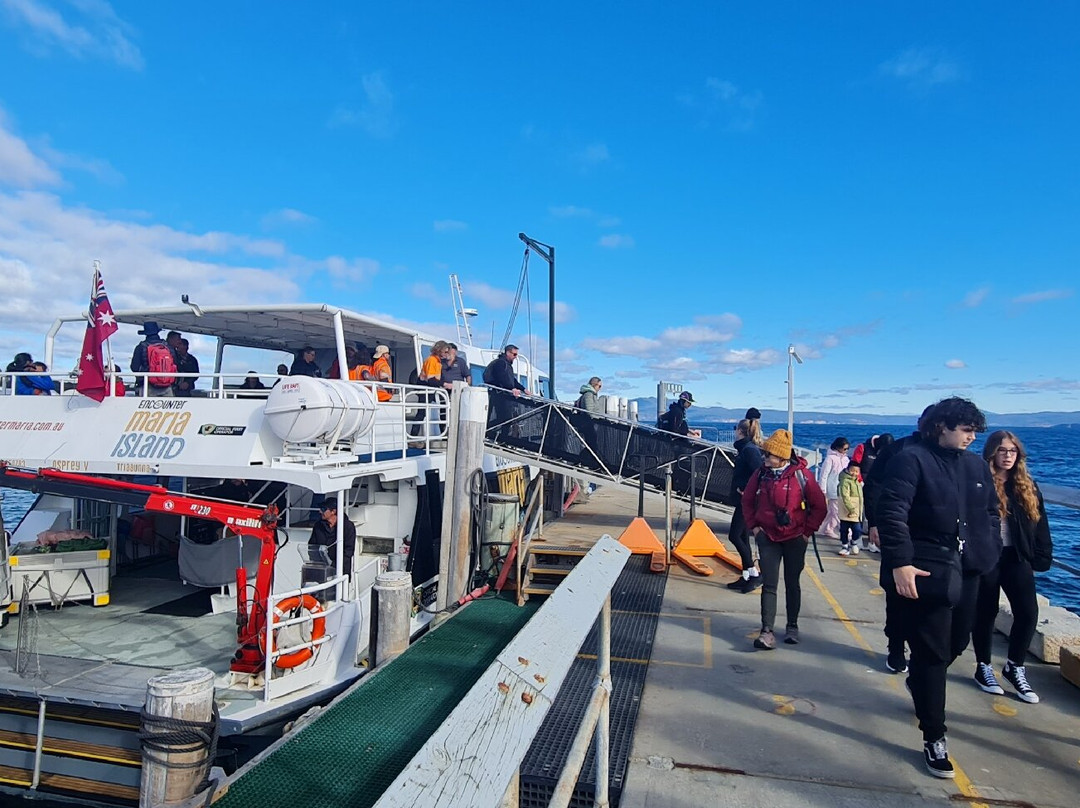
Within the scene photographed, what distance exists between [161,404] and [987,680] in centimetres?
865

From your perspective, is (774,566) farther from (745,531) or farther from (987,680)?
(745,531)

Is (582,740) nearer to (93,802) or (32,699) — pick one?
(93,802)

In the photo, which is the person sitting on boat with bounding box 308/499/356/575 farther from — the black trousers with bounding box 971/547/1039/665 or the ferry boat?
the black trousers with bounding box 971/547/1039/665

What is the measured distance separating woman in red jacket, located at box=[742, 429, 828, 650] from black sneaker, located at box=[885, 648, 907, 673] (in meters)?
0.83

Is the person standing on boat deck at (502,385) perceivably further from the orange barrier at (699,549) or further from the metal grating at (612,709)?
the metal grating at (612,709)

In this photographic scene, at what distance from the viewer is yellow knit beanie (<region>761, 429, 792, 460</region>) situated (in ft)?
18.4

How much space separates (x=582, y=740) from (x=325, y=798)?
2257mm

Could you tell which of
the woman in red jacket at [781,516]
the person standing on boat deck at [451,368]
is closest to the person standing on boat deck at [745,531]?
the woman in red jacket at [781,516]

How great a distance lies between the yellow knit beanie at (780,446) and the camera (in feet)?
18.4

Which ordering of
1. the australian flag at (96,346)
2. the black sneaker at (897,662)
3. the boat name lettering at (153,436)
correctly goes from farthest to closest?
the australian flag at (96,346), the boat name lettering at (153,436), the black sneaker at (897,662)

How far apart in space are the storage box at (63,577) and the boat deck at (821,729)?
22.8ft

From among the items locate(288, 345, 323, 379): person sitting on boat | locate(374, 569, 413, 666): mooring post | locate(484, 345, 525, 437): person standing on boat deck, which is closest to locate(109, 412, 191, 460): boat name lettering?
locate(288, 345, 323, 379): person sitting on boat

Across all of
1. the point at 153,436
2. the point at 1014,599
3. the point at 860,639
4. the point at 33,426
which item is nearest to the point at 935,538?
the point at 1014,599

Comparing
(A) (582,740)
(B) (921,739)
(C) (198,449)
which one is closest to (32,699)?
(C) (198,449)
